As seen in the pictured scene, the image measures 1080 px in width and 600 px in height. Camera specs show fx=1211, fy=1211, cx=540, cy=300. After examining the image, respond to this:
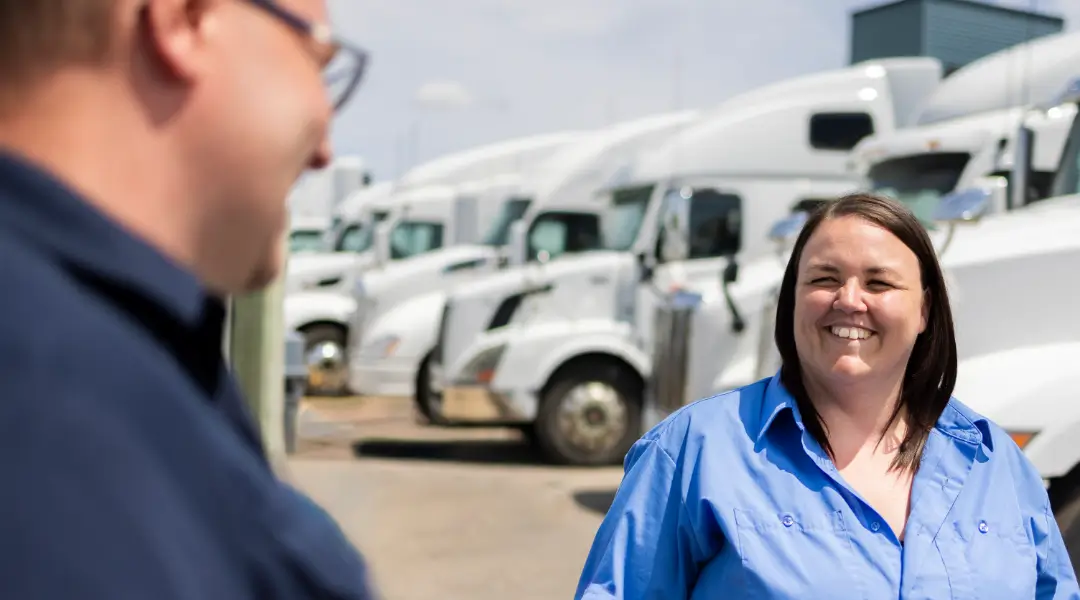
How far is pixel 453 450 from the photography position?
11.5 metres

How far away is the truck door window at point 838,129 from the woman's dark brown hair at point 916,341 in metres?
7.59

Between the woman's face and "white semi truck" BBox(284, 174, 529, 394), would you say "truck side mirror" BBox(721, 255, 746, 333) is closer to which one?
the woman's face

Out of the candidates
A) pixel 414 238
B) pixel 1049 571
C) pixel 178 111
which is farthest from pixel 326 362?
pixel 178 111

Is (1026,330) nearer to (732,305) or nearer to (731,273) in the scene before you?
(732,305)

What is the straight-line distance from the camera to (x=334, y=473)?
33.4ft

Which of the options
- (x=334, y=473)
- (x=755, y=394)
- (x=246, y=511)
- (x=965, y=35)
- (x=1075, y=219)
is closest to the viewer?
(x=246, y=511)

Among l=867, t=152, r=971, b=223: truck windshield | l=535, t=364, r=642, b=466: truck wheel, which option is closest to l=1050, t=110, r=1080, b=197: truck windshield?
l=867, t=152, r=971, b=223: truck windshield

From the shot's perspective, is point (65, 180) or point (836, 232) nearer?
point (65, 180)

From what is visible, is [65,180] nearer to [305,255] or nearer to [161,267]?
[161,267]

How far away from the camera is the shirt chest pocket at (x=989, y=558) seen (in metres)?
2.17

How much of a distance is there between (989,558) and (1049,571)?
19 cm

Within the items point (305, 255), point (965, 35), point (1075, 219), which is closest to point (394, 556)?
point (1075, 219)

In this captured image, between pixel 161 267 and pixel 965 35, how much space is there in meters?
11.6

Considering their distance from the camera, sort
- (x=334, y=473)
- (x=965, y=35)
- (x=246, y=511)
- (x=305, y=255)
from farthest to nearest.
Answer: (x=305, y=255) < (x=965, y=35) < (x=334, y=473) < (x=246, y=511)
